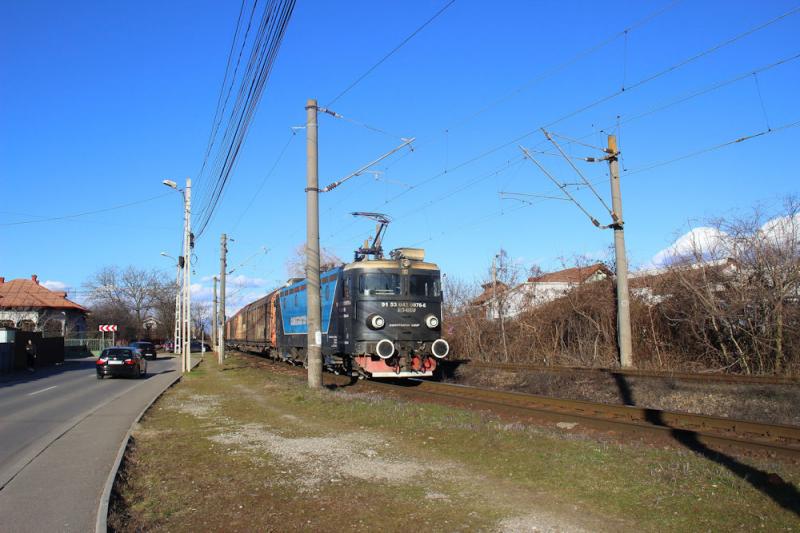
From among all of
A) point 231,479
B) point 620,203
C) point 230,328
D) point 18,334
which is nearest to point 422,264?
point 620,203

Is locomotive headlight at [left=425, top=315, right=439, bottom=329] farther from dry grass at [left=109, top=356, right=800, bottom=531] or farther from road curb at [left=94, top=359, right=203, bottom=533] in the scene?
road curb at [left=94, top=359, right=203, bottom=533]

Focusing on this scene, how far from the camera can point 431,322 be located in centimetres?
1861

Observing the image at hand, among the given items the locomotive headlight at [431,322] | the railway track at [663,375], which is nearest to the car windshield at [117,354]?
the railway track at [663,375]

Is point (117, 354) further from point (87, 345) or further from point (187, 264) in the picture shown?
point (87, 345)

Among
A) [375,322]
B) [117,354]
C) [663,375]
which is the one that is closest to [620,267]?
[663,375]

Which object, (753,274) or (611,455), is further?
(753,274)

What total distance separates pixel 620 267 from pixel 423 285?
6021mm

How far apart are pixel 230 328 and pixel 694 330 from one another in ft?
155

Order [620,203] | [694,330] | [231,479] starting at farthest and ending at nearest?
[620,203]
[694,330]
[231,479]

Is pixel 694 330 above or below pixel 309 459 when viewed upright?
above

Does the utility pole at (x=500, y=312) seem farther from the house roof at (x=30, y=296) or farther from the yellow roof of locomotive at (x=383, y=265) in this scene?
the house roof at (x=30, y=296)

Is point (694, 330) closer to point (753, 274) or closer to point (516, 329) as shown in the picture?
point (753, 274)

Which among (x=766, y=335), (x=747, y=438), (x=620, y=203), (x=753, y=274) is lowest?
(x=747, y=438)

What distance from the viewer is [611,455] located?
782 cm
